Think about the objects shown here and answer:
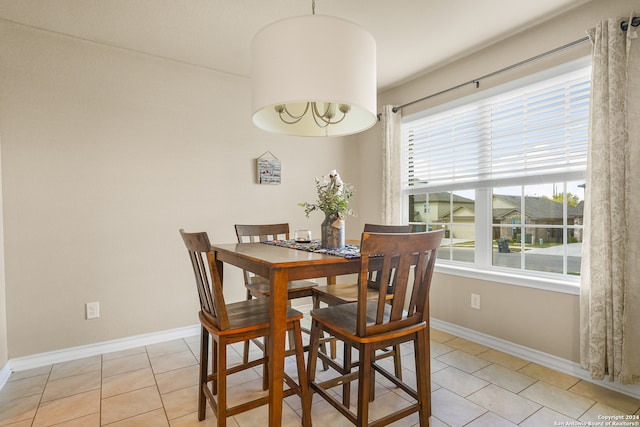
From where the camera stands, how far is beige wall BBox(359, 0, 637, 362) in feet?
7.55

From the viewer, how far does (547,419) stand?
1808mm

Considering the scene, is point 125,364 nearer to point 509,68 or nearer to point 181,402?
point 181,402

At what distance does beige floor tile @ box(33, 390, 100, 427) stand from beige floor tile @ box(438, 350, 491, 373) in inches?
89.8

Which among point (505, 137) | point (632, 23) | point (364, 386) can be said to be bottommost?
point (364, 386)

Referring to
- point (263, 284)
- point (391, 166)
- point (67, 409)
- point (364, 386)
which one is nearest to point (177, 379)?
point (67, 409)

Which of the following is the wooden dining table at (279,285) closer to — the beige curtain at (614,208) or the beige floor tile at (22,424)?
the beige floor tile at (22,424)

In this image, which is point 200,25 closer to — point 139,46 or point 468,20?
point 139,46

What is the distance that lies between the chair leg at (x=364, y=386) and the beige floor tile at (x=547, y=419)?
0.95 m

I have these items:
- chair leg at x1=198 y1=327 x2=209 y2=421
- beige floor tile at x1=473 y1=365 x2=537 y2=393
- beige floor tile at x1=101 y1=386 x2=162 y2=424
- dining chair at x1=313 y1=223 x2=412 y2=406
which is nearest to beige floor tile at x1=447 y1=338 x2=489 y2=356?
beige floor tile at x1=473 y1=365 x2=537 y2=393

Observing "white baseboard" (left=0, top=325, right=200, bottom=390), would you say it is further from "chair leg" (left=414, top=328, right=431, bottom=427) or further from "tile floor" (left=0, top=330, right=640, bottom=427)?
"chair leg" (left=414, top=328, right=431, bottom=427)

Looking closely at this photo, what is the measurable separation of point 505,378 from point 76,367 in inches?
118

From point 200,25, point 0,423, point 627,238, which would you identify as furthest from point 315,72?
point 0,423

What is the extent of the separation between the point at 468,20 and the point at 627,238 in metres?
1.75

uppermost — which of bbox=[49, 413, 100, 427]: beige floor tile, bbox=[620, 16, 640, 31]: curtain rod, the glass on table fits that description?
bbox=[620, 16, 640, 31]: curtain rod
